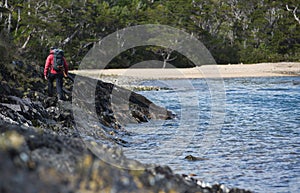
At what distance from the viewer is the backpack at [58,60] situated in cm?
1348

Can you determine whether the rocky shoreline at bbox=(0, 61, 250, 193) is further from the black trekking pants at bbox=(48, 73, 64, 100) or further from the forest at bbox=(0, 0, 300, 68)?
the forest at bbox=(0, 0, 300, 68)

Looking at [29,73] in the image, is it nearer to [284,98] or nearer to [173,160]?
[173,160]

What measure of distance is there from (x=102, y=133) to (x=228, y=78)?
1292 inches

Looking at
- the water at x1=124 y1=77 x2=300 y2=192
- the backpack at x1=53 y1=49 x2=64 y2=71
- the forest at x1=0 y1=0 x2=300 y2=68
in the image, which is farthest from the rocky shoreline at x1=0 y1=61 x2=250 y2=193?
the forest at x1=0 y1=0 x2=300 y2=68

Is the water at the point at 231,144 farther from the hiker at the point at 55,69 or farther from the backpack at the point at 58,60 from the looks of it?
the backpack at the point at 58,60

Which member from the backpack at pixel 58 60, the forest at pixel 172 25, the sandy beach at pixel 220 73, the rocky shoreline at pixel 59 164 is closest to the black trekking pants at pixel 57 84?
the backpack at pixel 58 60

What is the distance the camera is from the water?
9523mm

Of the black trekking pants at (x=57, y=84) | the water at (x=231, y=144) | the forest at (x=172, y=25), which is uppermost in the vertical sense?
the forest at (x=172, y=25)

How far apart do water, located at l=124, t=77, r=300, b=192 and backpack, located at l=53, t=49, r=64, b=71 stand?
9.16ft

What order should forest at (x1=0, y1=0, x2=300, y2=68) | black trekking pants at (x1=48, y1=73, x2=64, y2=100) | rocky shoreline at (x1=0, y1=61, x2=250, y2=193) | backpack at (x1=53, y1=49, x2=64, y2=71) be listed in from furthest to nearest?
forest at (x1=0, y1=0, x2=300, y2=68) < black trekking pants at (x1=48, y1=73, x2=64, y2=100) < backpack at (x1=53, y1=49, x2=64, y2=71) < rocky shoreline at (x1=0, y1=61, x2=250, y2=193)

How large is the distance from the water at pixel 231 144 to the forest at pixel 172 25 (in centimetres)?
3409

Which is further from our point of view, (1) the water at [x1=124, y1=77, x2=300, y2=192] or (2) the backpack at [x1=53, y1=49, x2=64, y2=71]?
(2) the backpack at [x1=53, y1=49, x2=64, y2=71]

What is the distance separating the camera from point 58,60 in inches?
534

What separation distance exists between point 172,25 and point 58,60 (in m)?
51.5
